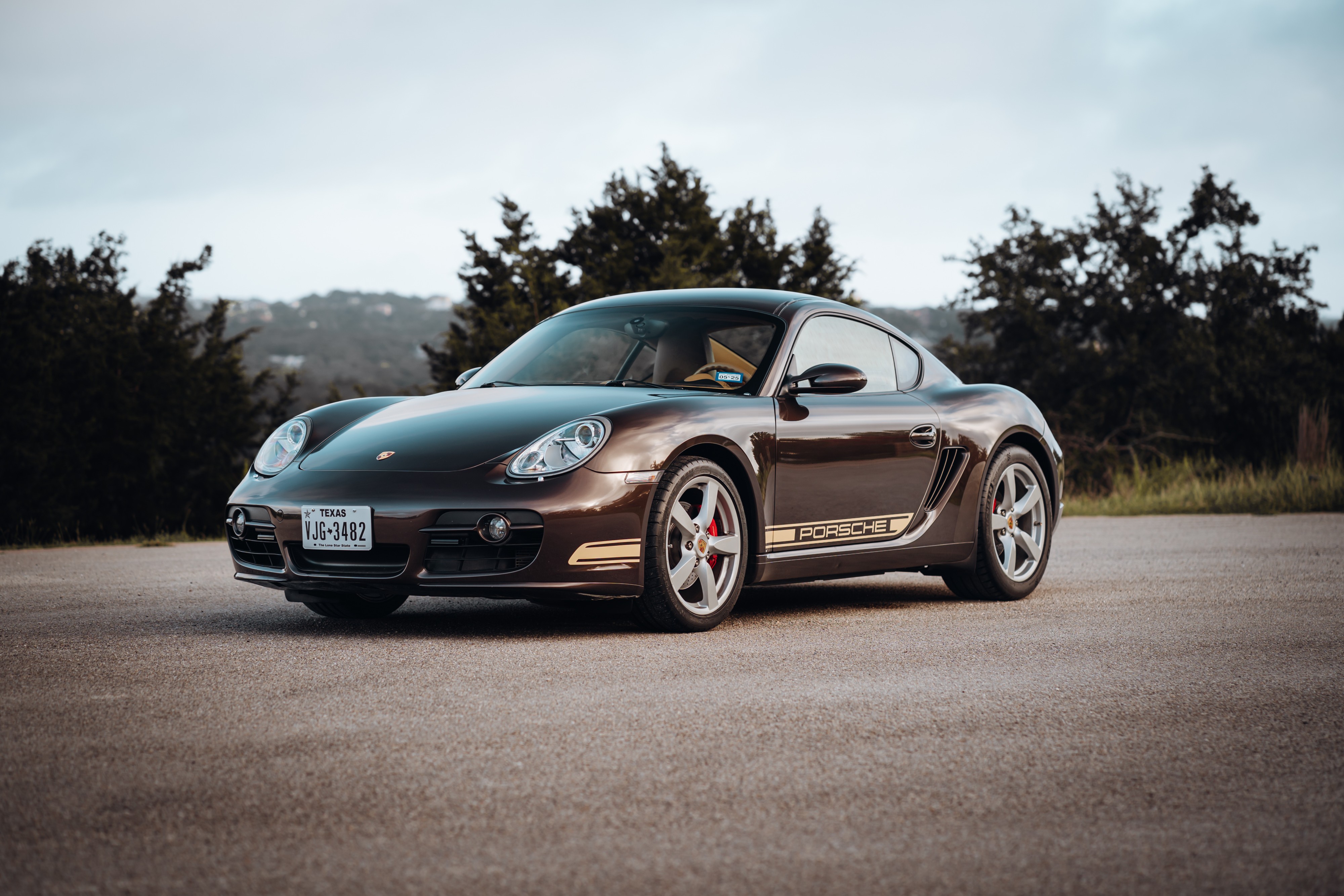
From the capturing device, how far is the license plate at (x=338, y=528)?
556cm

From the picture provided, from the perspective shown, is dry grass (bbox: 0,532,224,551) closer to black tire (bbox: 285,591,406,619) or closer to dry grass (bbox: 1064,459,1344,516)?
black tire (bbox: 285,591,406,619)

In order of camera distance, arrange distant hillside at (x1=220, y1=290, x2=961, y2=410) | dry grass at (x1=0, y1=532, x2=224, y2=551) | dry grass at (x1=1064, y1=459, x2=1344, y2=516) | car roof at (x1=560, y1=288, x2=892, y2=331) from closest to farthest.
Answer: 1. car roof at (x1=560, y1=288, x2=892, y2=331)
2. dry grass at (x1=0, y1=532, x2=224, y2=551)
3. dry grass at (x1=1064, y1=459, x2=1344, y2=516)
4. distant hillside at (x1=220, y1=290, x2=961, y2=410)

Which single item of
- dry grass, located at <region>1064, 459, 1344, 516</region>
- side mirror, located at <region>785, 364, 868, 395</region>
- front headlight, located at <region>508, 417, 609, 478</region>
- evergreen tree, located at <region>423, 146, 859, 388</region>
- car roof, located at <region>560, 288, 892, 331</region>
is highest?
evergreen tree, located at <region>423, 146, 859, 388</region>

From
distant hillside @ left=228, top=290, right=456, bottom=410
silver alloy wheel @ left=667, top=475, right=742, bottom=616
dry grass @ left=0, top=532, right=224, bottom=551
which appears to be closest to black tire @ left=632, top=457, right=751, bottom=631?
silver alloy wheel @ left=667, top=475, right=742, bottom=616

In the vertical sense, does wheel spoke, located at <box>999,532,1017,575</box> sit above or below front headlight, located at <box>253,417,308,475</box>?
below

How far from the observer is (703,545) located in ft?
19.4

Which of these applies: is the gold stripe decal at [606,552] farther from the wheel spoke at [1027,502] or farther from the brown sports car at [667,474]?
the wheel spoke at [1027,502]

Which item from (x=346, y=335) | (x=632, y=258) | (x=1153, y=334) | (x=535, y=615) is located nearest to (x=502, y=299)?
(x=632, y=258)

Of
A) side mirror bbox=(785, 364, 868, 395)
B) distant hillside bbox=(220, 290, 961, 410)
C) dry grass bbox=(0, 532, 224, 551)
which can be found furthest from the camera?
distant hillside bbox=(220, 290, 961, 410)

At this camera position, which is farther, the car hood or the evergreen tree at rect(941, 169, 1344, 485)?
the evergreen tree at rect(941, 169, 1344, 485)

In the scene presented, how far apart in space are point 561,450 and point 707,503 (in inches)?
27.4

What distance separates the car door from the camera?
636 centimetres

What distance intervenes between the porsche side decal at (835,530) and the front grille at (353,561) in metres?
1.60

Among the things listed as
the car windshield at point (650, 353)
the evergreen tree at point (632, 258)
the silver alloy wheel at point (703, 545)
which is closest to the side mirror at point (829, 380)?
the car windshield at point (650, 353)
